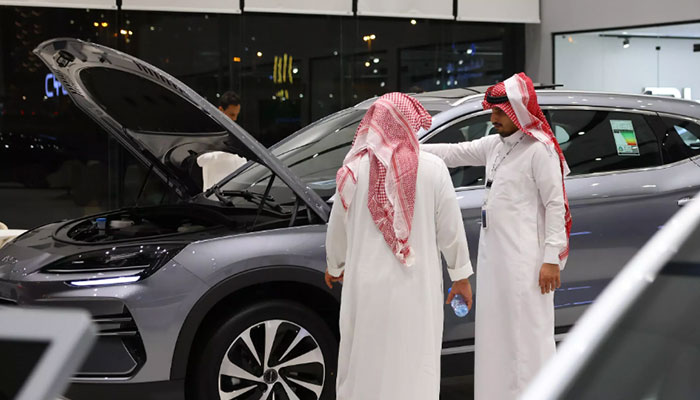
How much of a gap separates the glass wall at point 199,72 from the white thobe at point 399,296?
7.75 meters

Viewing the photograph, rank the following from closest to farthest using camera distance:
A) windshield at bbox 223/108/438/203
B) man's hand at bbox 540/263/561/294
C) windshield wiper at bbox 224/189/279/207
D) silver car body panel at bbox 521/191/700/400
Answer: silver car body panel at bbox 521/191/700/400, man's hand at bbox 540/263/561/294, windshield wiper at bbox 224/189/279/207, windshield at bbox 223/108/438/203

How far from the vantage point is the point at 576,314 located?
4570mm

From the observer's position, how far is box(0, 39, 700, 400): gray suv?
3.88 meters

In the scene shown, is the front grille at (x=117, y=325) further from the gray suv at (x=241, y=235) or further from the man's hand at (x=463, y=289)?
the man's hand at (x=463, y=289)

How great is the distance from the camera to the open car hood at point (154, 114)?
12.8 ft

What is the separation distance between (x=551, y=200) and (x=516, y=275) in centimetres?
37

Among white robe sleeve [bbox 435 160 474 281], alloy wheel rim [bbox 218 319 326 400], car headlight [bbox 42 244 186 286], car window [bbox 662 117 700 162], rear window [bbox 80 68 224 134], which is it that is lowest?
alloy wheel rim [bbox 218 319 326 400]

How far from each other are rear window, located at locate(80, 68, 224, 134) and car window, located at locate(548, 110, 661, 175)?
1.97 meters

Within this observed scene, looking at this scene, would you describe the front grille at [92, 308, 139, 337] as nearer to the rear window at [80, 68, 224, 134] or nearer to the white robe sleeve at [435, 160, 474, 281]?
the rear window at [80, 68, 224, 134]

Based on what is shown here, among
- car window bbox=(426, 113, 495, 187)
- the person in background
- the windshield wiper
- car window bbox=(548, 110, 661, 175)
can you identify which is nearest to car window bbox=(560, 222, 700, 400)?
the windshield wiper

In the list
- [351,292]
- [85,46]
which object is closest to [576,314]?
[351,292]

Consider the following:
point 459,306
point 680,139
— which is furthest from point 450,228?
point 680,139

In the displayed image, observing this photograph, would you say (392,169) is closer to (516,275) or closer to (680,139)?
(516,275)

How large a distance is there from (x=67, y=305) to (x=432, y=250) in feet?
5.17
